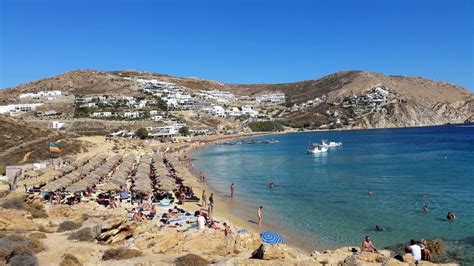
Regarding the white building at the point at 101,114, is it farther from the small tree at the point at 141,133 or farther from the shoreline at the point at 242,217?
the shoreline at the point at 242,217

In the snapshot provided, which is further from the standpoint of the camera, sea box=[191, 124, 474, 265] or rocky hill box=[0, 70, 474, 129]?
rocky hill box=[0, 70, 474, 129]

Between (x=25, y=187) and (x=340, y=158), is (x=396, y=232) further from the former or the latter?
(x=340, y=158)

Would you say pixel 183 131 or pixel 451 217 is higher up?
pixel 183 131

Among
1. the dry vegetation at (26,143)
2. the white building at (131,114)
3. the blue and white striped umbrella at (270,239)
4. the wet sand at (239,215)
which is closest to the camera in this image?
the blue and white striped umbrella at (270,239)

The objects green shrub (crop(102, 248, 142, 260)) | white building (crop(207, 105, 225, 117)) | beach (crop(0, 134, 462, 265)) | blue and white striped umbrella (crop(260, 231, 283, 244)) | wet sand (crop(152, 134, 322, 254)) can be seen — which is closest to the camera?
beach (crop(0, 134, 462, 265))

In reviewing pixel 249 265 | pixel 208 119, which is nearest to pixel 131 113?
pixel 208 119

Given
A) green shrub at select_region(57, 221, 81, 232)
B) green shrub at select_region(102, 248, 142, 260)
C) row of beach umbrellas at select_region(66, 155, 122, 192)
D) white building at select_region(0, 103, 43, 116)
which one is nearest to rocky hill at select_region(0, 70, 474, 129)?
white building at select_region(0, 103, 43, 116)

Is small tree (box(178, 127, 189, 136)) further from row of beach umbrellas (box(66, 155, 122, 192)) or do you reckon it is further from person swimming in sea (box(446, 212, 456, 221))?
person swimming in sea (box(446, 212, 456, 221))

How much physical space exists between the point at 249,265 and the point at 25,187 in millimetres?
24764

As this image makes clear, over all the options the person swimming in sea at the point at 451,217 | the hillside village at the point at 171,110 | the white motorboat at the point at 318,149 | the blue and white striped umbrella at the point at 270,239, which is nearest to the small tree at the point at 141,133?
the hillside village at the point at 171,110

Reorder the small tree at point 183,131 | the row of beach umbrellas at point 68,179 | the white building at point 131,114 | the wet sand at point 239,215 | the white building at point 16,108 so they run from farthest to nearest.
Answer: the white building at point 131,114
the small tree at point 183,131
the white building at point 16,108
the row of beach umbrellas at point 68,179
the wet sand at point 239,215

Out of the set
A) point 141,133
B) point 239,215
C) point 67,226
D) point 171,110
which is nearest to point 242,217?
point 239,215

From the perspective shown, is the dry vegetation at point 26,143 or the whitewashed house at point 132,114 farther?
the whitewashed house at point 132,114

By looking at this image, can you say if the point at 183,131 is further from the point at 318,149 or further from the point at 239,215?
the point at 239,215
